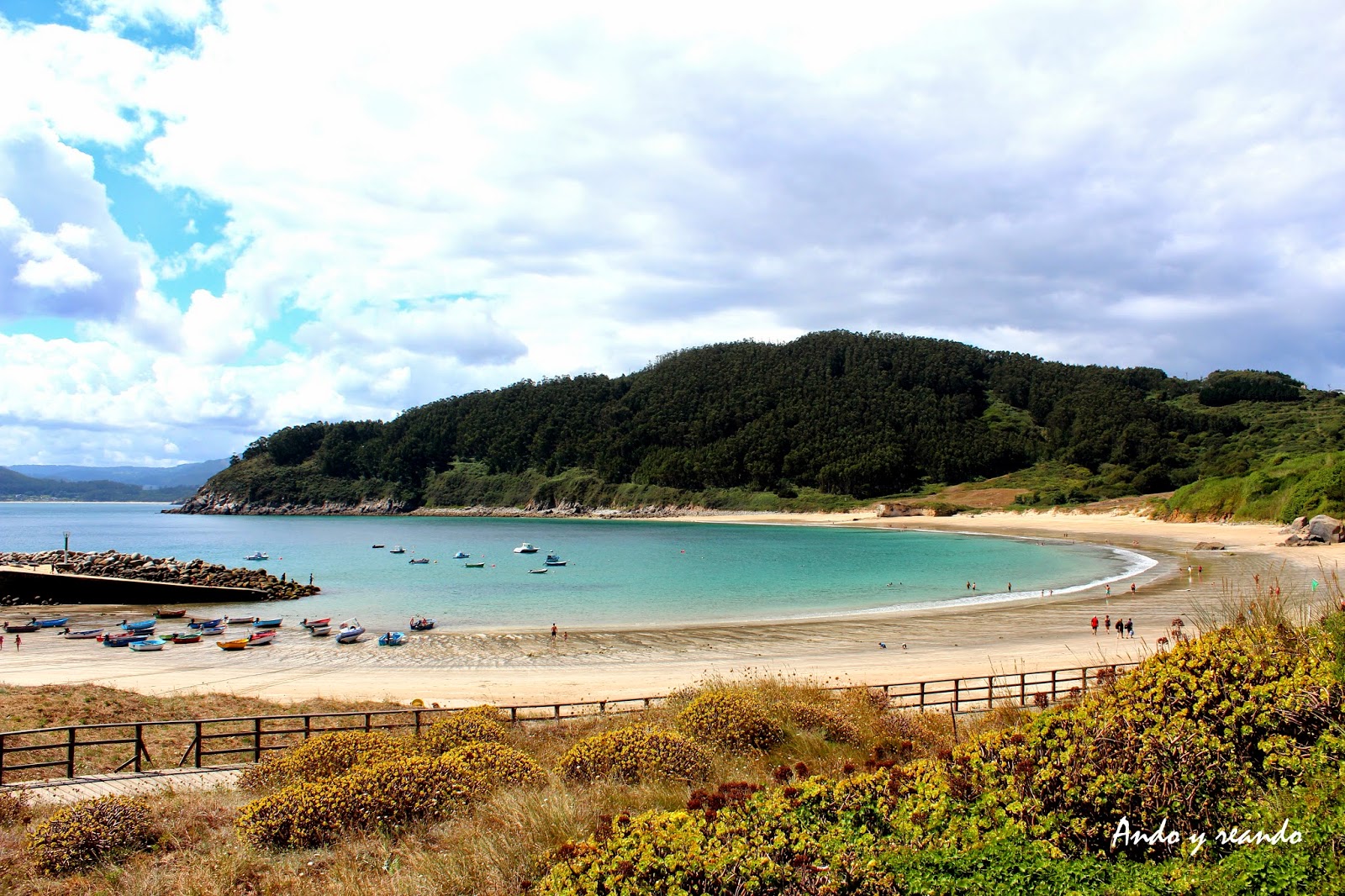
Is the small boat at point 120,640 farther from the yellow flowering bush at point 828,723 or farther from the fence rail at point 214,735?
the yellow flowering bush at point 828,723

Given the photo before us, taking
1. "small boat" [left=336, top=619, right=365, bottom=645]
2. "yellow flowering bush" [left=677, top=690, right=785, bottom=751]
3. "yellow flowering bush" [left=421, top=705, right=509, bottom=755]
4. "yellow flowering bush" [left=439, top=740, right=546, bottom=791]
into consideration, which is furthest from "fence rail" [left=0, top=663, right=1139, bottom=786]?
"small boat" [left=336, top=619, right=365, bottom=645]

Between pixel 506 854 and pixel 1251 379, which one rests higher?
pixel 1251 379

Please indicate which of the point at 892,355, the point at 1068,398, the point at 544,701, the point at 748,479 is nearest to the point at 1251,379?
the point at 1068,398

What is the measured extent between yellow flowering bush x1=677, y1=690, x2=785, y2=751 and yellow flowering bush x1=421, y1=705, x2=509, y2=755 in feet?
9.29

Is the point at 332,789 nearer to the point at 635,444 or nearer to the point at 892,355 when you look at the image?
the point at 635,444

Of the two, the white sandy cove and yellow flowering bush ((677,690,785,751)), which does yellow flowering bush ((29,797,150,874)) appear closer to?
yellow flowering bush ((677,690,785,751))

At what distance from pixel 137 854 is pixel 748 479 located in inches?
6180

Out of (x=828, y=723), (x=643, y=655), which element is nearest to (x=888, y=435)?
(x=643, y=655)

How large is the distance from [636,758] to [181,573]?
48189 mm

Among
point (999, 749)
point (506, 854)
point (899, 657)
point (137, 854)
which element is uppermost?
point (999, 749)

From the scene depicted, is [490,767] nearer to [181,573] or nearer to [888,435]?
[181,573]

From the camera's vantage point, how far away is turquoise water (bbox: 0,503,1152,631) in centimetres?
3716

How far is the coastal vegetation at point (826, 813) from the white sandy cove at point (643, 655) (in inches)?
404

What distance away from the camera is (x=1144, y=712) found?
6203 millimetres
